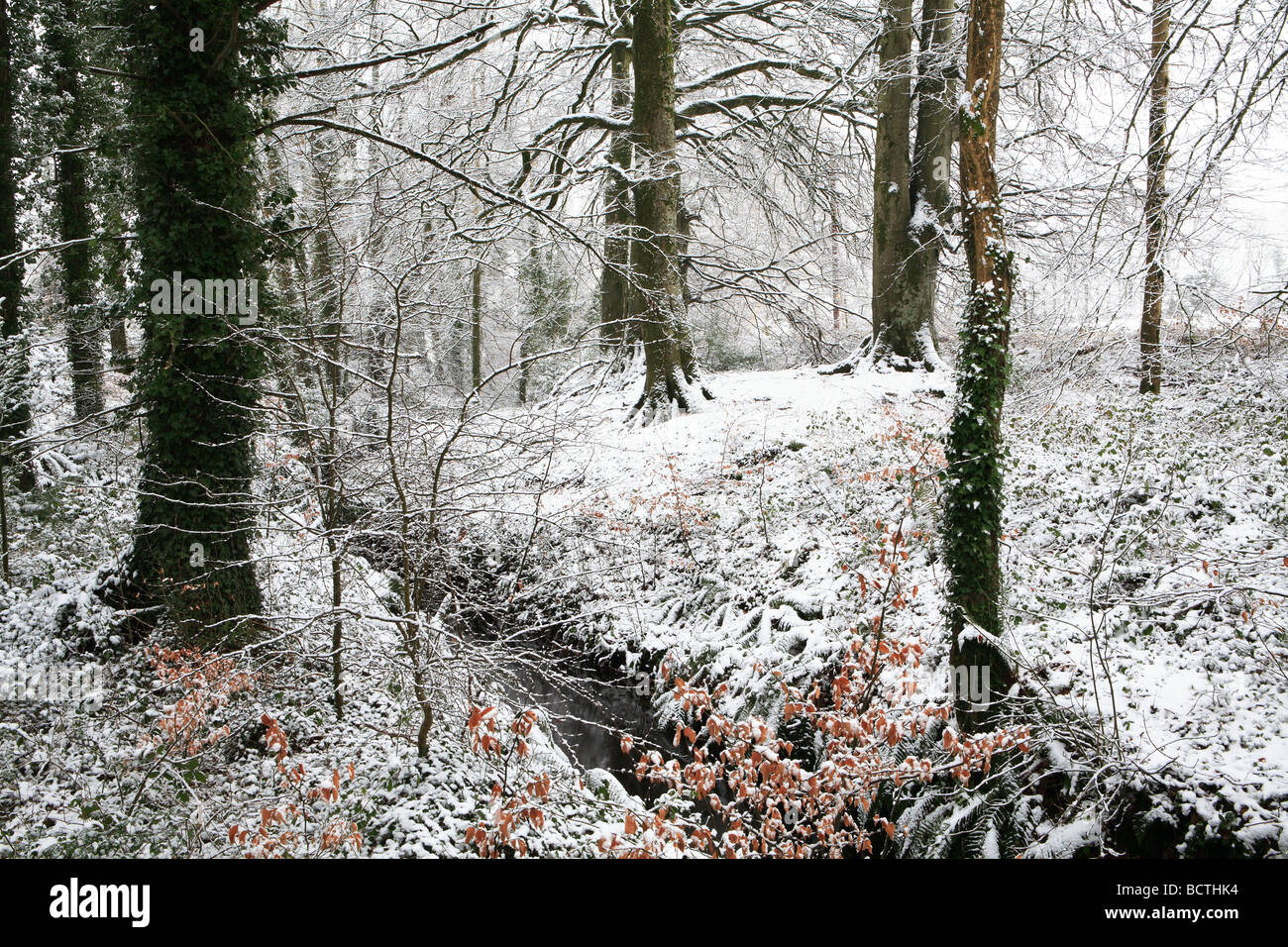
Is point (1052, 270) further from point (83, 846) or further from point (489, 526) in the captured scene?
point (83, 846)

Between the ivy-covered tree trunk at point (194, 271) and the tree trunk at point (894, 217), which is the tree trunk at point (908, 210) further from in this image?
the ivy-covered tree trunk at point (194, 271)

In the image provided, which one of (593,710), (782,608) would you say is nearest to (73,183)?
(593,710)

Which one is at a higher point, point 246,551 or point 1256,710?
point 246,551

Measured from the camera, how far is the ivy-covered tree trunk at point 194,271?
18.2ft

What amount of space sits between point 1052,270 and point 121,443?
39.6 ft

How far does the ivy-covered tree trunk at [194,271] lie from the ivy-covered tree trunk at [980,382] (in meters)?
5.72

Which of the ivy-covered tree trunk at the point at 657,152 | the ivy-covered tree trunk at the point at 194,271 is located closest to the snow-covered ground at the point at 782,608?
the ivy-covered tree trunk at the point at 194,271

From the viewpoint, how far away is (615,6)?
11547mm

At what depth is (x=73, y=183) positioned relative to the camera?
35.1 feet

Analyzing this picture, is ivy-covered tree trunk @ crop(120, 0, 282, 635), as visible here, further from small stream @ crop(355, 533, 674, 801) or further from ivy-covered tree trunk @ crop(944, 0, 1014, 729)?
ivy-covered tree trunk @ crop(944, 0, 1014, 729)

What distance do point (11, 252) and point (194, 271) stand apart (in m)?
6.34

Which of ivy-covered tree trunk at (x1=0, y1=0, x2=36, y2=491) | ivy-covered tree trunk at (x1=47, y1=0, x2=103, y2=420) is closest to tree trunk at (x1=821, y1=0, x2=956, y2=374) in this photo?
ivy-covered tree trunk at (x1=0, y1=0, x2=36, y2=491)

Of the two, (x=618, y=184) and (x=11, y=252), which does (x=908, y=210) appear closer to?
(x=618, y=184)

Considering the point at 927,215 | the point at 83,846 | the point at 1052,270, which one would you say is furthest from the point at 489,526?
the point at 927,215
